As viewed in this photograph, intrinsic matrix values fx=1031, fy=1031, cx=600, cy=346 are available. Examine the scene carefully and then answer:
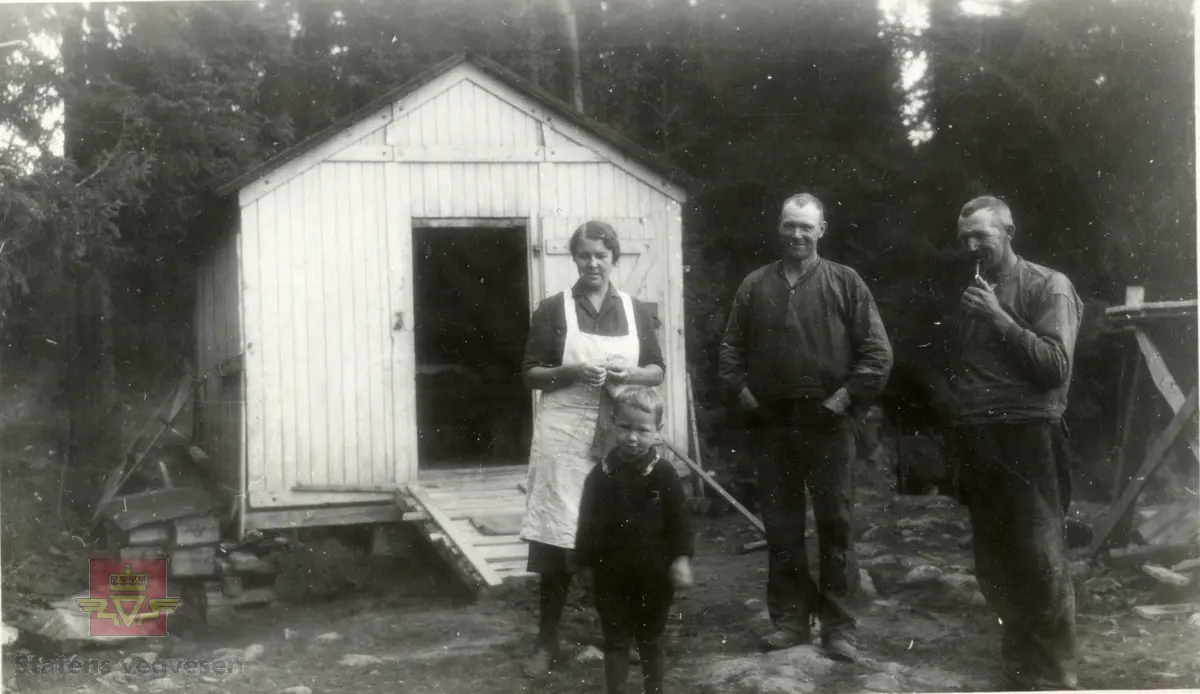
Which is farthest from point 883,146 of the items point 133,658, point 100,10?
point 133,658

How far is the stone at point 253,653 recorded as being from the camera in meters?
5.31

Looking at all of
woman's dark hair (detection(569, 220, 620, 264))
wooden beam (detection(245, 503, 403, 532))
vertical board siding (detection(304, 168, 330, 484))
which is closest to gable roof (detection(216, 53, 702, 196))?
vertical board siding (detection(304, 168, 330, 484))

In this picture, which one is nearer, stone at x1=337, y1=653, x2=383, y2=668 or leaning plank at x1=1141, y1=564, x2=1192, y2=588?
stone at x1=337, y1=653, x2=383, y2=668

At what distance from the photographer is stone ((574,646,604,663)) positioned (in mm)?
4613

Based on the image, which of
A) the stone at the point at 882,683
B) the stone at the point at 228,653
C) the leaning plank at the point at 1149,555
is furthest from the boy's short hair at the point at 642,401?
the leaning plank at the point at 1149,555

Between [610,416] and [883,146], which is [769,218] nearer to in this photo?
[883,146]

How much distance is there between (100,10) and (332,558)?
3.94m

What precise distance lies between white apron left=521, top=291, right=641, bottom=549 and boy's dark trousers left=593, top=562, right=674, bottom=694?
62 centimetres

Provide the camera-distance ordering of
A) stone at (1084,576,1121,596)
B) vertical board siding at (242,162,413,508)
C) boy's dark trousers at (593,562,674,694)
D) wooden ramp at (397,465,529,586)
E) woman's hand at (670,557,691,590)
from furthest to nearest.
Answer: vertical board siding at (242,162,413,508) < wooden ramp at (397,465,529,586) < stone at (1084,576,1121,596) < boy's dark trousers at (593,562,674,694) < woman's hand at (670,557,691,590)

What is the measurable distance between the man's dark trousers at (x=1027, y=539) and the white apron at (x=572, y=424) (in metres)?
1.46

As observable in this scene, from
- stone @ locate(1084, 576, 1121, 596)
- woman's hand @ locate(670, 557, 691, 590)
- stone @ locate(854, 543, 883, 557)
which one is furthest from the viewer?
stone @ locate(854, 543, 883, 557)

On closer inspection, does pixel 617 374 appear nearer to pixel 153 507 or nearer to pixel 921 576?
pixel 921 576

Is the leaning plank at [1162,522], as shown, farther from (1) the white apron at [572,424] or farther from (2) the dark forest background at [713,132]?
(1) the white apron at [572,424]

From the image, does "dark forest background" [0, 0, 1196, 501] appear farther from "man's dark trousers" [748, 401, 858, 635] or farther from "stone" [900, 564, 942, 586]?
"man's dark trousers" [748, 401, 858, 635]
